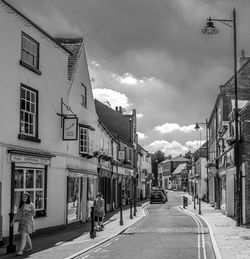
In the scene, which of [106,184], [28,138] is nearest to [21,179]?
[28,138]

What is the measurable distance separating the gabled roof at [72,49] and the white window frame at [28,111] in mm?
4850

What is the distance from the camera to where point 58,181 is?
2144 centimetres

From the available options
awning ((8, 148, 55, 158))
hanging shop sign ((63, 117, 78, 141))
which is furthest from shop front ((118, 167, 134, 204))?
awning ((8, 148, 55, 158))

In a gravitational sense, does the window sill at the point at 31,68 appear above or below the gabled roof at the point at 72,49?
below

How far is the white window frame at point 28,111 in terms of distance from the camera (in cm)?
1802

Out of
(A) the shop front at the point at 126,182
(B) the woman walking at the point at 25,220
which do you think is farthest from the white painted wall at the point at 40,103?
(A) the shop front at the point at 126,182

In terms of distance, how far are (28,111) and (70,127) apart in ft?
10.7

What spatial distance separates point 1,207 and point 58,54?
27.6 feet

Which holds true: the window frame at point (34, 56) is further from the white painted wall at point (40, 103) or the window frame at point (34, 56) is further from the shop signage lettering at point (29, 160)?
the shop signage lettering at point (29, 160)

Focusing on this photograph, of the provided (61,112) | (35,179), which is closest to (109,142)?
(61,112)

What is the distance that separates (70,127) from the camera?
842 inches

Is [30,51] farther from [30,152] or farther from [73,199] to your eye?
[73,199]

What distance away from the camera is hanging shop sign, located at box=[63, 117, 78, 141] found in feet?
69.9

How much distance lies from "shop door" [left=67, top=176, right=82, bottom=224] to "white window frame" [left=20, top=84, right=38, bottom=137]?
4.88 meters
